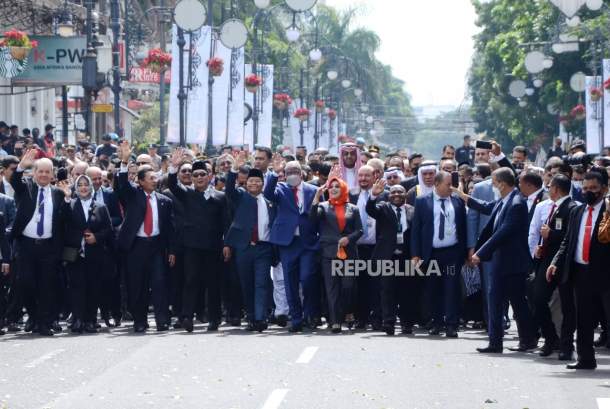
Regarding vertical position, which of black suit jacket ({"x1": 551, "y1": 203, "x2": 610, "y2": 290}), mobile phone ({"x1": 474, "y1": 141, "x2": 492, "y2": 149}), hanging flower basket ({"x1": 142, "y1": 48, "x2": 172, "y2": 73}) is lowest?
black suit jacket ({"x1": 551, "y1": 203, "x2": 610, "y2": 290})

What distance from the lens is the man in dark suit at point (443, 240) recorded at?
18.8 metres

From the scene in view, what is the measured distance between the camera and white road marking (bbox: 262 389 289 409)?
12664 mm

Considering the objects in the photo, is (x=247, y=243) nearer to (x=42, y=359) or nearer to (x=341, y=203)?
(x=341, y=203)

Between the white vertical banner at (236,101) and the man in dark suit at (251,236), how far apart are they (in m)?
20.1

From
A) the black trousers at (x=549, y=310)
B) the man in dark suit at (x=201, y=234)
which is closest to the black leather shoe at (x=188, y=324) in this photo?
the man in dark suit at (x=201, y=234)

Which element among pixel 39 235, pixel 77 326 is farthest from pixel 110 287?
pixel 39 235

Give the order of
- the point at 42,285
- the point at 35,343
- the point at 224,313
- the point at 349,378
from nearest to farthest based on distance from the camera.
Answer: the point at 349,378
the point at 35,343
the point at 42,285
the point at 224,313

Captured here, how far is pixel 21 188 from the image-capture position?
18969 millimetres

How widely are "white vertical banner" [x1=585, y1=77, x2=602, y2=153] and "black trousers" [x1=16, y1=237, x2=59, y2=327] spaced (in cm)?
3160

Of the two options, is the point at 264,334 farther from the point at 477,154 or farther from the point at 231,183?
the point at 477,154

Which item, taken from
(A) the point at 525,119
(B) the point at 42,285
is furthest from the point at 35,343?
(A) the point at 525,119

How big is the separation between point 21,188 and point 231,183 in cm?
251

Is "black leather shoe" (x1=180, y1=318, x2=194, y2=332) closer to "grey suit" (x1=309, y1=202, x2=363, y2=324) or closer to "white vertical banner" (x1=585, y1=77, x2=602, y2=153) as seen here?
"grey suit" (x1=309, y1=202, x2=363, y2=324)

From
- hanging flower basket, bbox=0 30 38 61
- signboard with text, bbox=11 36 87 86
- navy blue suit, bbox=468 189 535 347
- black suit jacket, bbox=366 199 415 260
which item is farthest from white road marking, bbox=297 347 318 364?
signboard with text, bbox=11 36 87 86
